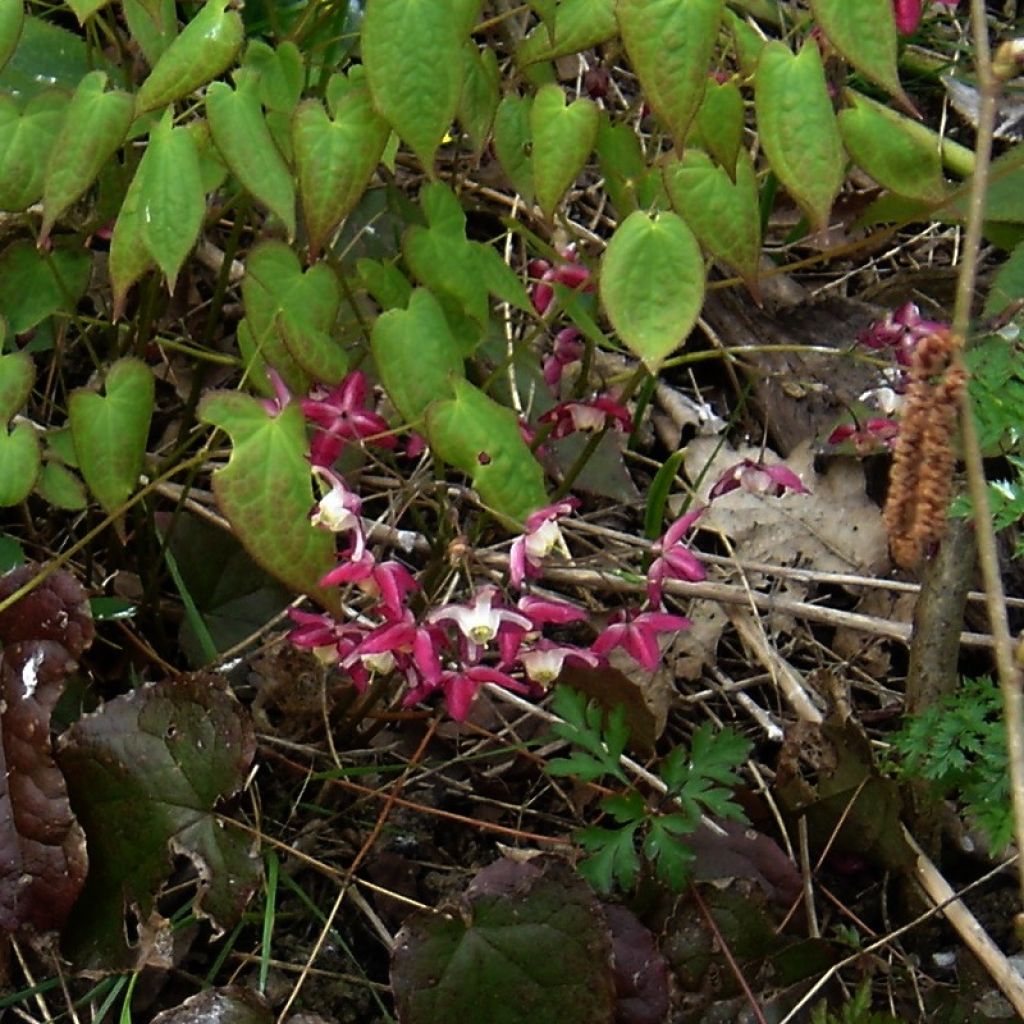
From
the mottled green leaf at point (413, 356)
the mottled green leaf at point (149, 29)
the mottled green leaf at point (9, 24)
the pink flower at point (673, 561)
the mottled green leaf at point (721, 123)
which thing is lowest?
the pink flower at point (673, 561)

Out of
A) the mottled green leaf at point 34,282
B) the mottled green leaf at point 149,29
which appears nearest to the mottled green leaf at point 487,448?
the mottled green leaf at point 149,29

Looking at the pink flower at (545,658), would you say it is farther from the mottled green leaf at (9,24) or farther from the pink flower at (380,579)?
the mottled green leaf at (9,24)

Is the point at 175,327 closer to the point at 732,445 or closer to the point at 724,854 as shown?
the point at 732,445

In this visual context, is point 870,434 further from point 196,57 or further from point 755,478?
point 196,57

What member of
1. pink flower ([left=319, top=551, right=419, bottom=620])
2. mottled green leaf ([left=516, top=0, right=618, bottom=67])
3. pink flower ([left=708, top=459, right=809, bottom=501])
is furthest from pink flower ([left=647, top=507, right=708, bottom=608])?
mottled green leaf ([left=516, top=0, right=618, bottom=67])

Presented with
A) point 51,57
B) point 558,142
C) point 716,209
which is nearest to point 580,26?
point 558,142

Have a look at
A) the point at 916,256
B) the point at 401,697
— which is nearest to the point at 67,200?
the point at 401,697

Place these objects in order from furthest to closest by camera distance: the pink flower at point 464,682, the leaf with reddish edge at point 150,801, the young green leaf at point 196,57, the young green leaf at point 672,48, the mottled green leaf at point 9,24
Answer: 1. the leaf with reddish edge at point 150,801
2. the pink flower at point 464,682
3. the mottled green leaf at point 9,24
4. the young green leaf at point 196,57
5. the young green leaf at point 672,48
